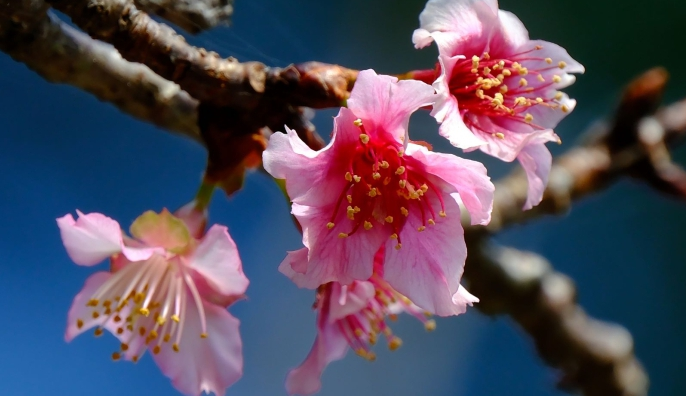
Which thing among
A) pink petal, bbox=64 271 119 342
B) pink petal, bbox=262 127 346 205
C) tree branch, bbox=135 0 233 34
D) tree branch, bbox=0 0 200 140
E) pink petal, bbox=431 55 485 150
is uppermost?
pink petal, bbox=431 55 485 150

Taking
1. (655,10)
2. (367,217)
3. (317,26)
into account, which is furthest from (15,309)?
(655,10)

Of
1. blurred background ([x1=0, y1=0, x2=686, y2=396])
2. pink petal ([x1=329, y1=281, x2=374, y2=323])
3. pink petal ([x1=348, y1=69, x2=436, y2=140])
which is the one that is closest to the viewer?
pink petal ([x1=348, y1=69, x2=436, y2=140])

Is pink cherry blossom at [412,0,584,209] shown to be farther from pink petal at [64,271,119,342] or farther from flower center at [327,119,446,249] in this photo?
pink petal at [64,271,119,342]

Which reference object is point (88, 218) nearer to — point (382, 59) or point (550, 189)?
point (382, 59)

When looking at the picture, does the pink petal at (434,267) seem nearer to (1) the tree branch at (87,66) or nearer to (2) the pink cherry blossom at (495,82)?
(2) the pink cherry blossom at (495,82)

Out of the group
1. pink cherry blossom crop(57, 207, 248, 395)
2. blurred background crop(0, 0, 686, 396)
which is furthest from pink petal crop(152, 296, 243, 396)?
blurred background crop(0, 0, 686, 396)

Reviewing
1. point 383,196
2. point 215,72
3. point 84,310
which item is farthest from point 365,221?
point 84,310
